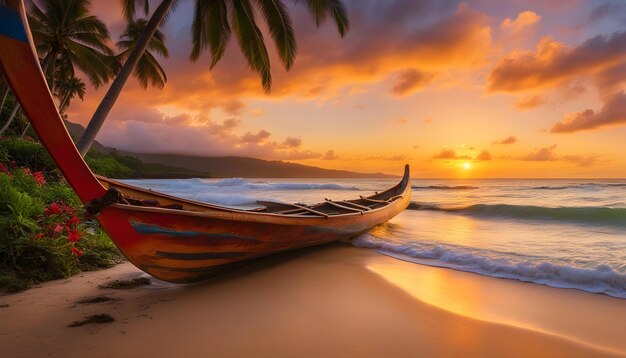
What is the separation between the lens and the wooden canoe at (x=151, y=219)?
2.06 m

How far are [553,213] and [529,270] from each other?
952 centimetres

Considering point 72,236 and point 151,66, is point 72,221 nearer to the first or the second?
point 72,236

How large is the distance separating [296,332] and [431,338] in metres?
1.07

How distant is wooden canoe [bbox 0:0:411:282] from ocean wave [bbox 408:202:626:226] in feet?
34.5

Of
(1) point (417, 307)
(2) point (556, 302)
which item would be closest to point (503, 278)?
(2) point (556, 302)

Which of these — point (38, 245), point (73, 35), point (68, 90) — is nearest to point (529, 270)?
point (38, 245)

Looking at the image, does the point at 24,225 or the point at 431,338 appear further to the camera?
the point at 24,225

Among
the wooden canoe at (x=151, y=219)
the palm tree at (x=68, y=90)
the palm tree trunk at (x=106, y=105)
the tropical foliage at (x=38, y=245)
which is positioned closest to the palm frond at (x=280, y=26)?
the palm tree trunk at (x=106, y=105)

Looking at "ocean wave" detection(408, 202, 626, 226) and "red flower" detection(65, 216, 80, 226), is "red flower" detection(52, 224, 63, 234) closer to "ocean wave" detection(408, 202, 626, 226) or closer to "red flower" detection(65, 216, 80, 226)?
"red flower" detection(65, 216, 80, 226)

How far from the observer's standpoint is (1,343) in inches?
88.8

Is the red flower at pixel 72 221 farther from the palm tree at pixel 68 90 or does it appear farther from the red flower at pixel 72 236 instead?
the palm tree at pixel 68 90

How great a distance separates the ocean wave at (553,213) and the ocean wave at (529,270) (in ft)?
25.1

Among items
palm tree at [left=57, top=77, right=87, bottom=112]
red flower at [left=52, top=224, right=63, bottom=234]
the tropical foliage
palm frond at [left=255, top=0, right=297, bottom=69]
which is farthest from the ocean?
palm tree at [left=57, top=77, right=87, bottom=112]

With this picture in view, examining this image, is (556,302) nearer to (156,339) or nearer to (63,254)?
(156,339)
